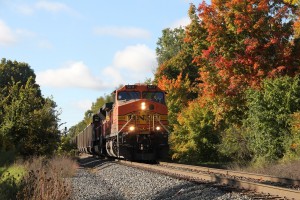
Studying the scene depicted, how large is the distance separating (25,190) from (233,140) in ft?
53.9

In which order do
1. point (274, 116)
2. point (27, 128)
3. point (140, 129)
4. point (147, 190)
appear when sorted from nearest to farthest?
point (147, 190) < point (274, 116) < point (140, 129) < point (27, 128)

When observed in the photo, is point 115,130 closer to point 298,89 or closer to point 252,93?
point 252,93

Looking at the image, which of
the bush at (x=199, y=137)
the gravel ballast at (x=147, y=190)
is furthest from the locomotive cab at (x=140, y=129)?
the gravel ballast at (x=147, y=190)

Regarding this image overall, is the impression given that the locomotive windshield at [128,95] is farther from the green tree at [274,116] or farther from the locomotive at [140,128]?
the green tree at [274,116]

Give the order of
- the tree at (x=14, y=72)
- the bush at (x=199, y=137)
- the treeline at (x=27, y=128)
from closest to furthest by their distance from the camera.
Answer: the treeline at (x=27, y=128) < the bush at (x=199, y=137) < the tree at (x=14, y=72)

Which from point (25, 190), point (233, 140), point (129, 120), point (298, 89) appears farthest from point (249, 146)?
point (25, 190)

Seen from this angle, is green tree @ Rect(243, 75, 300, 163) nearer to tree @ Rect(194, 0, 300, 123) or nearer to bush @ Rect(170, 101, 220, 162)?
tree @ Rect(194, 0, 300, 123)

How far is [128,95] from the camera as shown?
24656mm

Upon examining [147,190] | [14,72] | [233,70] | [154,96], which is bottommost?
[147,190]

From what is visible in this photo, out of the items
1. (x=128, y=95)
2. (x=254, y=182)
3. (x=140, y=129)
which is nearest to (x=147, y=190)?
(x=254, y=182)

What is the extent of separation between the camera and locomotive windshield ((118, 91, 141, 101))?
24500mm

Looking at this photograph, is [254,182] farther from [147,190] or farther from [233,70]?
[233,70]

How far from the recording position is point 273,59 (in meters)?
24.4

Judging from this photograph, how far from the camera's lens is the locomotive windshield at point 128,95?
80.4 ft
